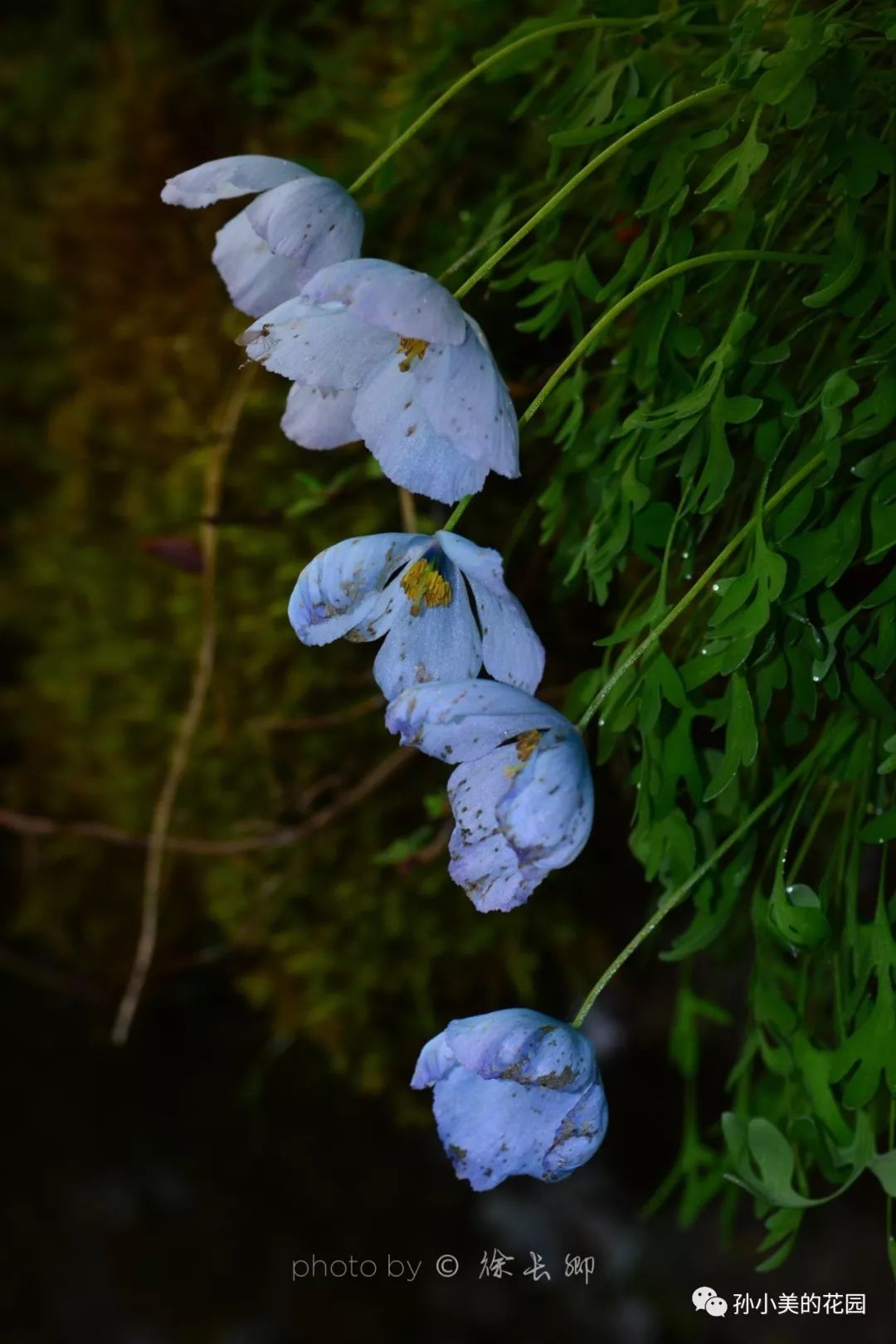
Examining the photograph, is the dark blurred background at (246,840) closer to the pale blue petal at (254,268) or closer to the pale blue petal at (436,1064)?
the pale blue petal at (254,268)

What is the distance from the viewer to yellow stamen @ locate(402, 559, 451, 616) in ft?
1.98

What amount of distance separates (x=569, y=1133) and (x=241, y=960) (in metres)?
0.87

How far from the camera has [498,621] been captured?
592mm

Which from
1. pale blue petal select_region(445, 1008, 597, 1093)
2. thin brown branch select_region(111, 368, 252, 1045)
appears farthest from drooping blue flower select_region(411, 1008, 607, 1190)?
thin brown branch select_region(111, 368, 252, 1045)

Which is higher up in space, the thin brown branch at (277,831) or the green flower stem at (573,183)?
the green flower stem at (573,183)

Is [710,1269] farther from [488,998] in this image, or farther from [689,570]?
[689,570]

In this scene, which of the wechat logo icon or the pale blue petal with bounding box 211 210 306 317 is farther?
the wechat logo icon

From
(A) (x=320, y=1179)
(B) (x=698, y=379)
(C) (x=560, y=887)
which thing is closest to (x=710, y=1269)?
(A) (x=320, y=1179)

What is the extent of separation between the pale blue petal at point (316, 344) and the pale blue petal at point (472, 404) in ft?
0.16

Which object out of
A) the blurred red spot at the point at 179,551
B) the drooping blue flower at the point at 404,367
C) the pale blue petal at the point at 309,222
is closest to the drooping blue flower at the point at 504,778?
the drooping blue flower at the point at 404,367

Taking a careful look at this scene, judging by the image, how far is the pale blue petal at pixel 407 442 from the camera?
1.84 ft

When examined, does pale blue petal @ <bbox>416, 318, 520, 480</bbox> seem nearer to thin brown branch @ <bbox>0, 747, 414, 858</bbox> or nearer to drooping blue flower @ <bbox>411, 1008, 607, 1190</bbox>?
drooping blue flower @ <bbox>411, 1008, 607, 1190</bbox>

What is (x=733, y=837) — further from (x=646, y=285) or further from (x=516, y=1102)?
(x=646, y=285)

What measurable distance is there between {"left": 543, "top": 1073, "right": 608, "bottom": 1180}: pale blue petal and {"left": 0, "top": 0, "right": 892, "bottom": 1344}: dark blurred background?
335 mm
